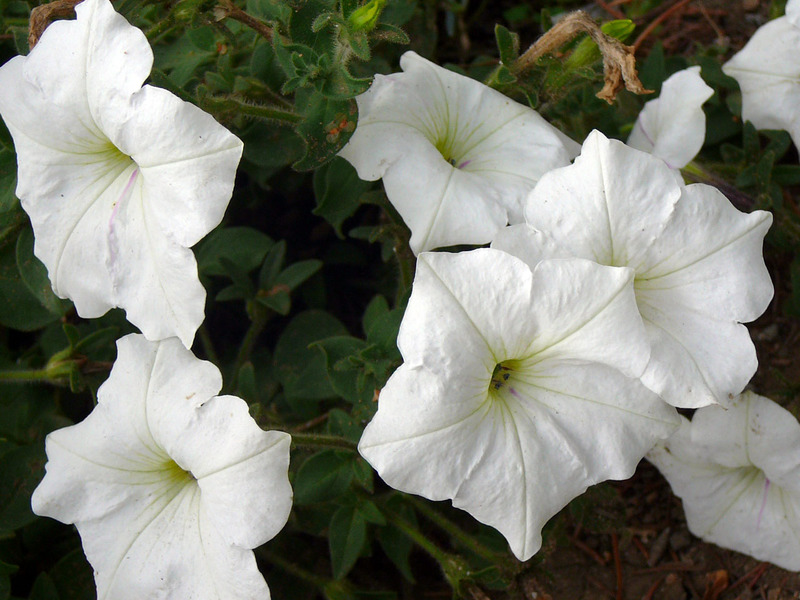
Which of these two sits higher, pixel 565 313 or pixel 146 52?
pixel 146 52

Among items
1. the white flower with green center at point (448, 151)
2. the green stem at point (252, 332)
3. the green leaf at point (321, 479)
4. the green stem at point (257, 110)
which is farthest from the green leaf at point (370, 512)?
the green stem at point (257, 110)

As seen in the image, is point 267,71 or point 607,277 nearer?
point 607,277

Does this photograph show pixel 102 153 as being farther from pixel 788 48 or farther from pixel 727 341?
pixel 788 48

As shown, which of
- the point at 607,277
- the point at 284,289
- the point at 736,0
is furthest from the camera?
the point at 736,0

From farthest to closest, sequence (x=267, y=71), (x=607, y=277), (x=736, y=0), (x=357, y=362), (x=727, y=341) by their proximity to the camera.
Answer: (x=736, y=0)
(x=267, y=71)
(x=357, y=362)
(x=727, y=341)
(x=607, y=277)

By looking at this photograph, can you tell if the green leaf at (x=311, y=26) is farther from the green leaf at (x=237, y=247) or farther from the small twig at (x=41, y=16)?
the green leaf at (x=237, y=247)

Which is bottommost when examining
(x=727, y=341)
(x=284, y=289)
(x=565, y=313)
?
(x=284, y=289)

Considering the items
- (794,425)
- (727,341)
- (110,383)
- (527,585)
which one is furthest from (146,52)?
(794,425)
